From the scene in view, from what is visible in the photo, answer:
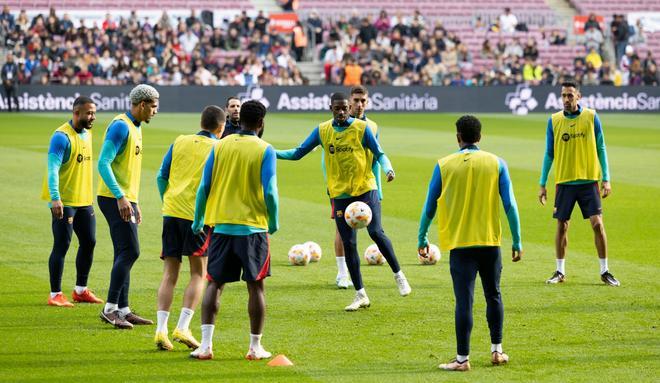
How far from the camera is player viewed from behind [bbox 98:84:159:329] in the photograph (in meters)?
10.4

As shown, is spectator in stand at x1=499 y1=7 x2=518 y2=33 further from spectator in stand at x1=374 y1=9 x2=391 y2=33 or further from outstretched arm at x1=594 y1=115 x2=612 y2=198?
outstretched arm at x1=594 y1=115 x2=612 y2=198

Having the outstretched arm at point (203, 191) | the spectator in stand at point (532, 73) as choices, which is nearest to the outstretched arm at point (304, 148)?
the outstretched arm at point (203, 191)

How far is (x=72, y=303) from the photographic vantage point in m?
11.8

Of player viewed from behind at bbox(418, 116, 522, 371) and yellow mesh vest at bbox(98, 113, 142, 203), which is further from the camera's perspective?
yellow mesh vest at bbox(98, 113, 142, 203)

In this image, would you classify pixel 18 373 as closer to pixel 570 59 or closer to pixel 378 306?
pixel 378 306

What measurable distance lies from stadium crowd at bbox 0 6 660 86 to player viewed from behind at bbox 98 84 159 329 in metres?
32.2

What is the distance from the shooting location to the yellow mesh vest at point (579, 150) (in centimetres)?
1339

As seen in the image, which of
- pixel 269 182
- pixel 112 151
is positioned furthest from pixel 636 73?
pixel 269 182

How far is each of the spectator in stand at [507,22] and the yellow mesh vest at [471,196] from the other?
4334 cm

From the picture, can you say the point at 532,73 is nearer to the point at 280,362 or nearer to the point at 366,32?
the point at 366,32

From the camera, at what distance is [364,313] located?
1140 cm

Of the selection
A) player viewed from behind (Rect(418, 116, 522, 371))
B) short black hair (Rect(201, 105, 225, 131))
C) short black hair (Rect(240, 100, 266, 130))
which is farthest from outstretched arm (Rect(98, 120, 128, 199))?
player viewed from behind (Rect(418, 116, 522, 371))

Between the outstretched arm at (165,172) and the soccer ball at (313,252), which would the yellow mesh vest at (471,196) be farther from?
the soccer ball at (313,252)

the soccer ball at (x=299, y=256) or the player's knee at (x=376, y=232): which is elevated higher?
the player's knee at (x=376, y=232)
